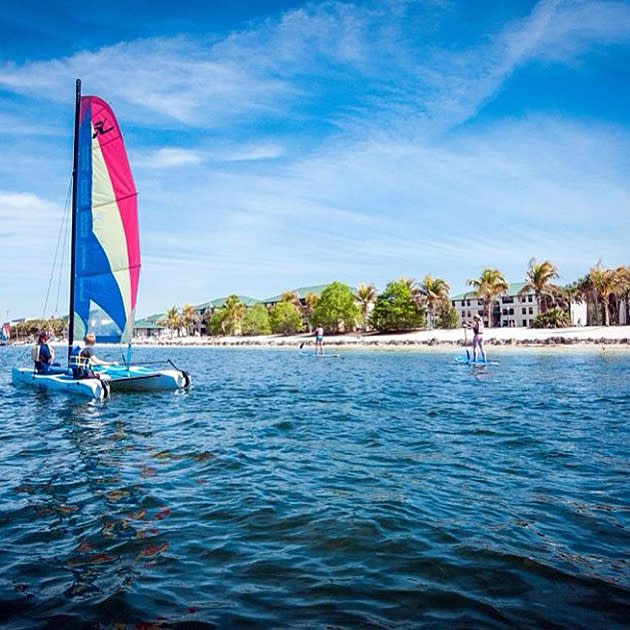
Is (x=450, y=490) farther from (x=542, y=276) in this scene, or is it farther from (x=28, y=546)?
(x=542, y=276)

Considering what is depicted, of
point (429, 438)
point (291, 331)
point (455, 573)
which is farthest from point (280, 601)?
point (291, 331)

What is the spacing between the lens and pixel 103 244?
749 inches

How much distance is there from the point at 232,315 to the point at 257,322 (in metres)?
13.3

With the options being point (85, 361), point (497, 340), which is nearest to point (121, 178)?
point (85, 361)

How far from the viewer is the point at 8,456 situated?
10.2 metres

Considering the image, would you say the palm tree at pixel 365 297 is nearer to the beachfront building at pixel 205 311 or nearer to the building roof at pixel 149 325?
the beachfront building at pixel 205 311

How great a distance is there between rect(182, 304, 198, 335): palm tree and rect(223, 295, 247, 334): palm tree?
31.4 metres

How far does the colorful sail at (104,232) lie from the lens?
18844 mm

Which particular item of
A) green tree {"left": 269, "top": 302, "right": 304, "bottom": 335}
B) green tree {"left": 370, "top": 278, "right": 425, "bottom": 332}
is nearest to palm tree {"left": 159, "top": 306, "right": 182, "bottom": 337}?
green tree {"left": 269, "top": 302, "right": 304, "bottom": 335}

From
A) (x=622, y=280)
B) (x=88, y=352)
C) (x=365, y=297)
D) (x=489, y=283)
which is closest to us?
(x=88, y=352)

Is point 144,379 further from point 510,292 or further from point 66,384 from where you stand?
point 510,292

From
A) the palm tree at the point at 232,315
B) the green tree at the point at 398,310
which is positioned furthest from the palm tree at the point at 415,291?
the palm tree at the point at 232,315

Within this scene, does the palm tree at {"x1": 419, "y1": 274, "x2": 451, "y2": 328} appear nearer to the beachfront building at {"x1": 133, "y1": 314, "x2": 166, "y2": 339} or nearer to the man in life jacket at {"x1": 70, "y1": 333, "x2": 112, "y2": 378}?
the man in life jacket at {"x1": 70, "y1": 333, "x2": 112, "y2": 378}

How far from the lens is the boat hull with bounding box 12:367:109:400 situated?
17266 millimetres
